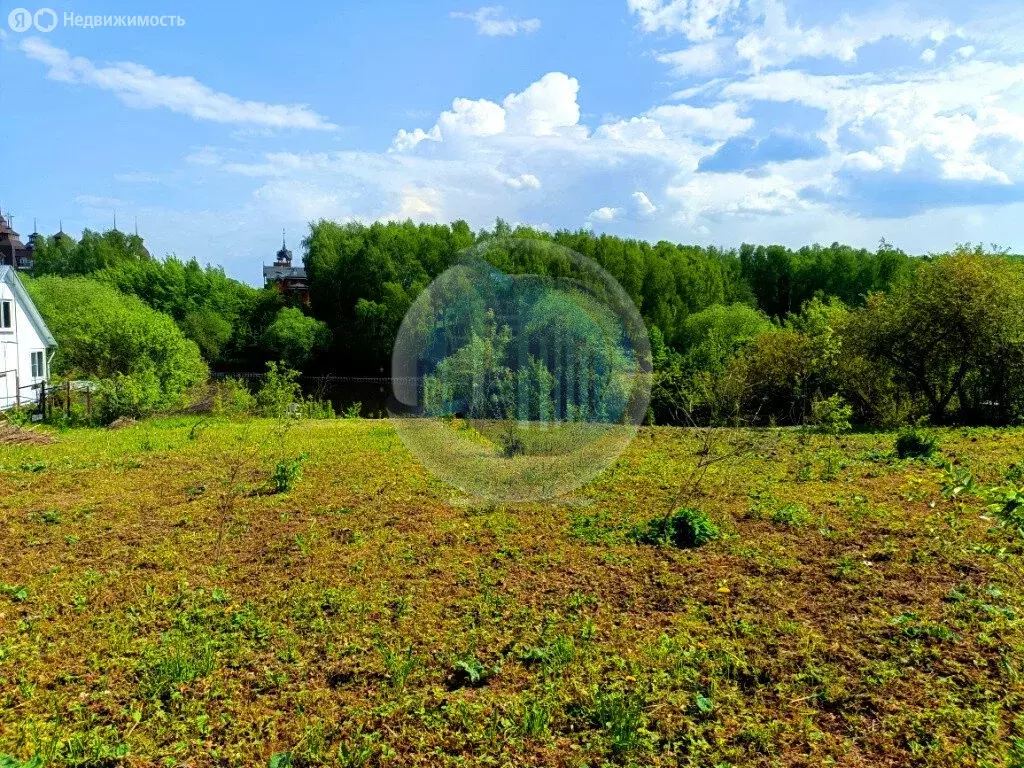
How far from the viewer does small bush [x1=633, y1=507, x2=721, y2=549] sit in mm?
5891

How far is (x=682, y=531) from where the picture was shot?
6.00 metres

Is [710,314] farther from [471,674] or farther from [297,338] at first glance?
[471,674]

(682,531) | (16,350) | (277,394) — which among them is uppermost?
(16,350)

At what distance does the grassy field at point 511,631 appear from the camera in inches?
126

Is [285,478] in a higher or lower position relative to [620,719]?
higher

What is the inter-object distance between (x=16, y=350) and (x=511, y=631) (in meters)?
26.1

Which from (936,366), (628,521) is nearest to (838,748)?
(628,521)

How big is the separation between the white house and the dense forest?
1176 millimetres

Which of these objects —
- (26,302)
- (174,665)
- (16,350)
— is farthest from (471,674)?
(26,302)

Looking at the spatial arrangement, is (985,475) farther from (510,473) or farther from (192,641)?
(192,641)

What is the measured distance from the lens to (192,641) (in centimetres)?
A: 421

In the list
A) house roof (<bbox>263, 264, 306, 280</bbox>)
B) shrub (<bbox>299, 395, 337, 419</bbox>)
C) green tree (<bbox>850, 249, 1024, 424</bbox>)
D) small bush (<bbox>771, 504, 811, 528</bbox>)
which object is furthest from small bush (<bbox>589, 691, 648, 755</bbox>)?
house roof (<bbox>263, 264, 306, 280</bbox>)

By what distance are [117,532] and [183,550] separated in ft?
3.61

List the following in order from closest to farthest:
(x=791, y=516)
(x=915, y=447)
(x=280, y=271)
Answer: (x=791, y=516)
(x=915, y=447)
(x=280, y=271)
